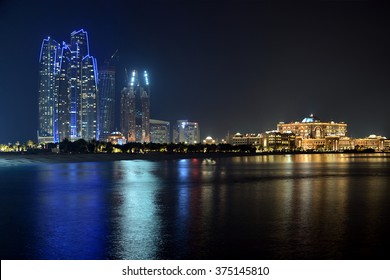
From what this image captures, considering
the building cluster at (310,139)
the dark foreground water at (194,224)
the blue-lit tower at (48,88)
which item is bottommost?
the dark foreground water at (194,224)

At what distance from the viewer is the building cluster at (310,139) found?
17262 centimetres

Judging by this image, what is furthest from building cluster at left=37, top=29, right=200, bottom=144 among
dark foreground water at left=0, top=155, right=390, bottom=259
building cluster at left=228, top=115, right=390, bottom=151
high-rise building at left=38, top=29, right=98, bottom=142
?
dark foreground water at left=0, top=155, right=390, bottom=259

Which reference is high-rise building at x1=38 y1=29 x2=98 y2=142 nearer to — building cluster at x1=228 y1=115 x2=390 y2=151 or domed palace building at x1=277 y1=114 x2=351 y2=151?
building cluster at x1=228 y1=115 x2=390 y2=151

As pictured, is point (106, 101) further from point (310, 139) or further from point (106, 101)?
point (310, 139)

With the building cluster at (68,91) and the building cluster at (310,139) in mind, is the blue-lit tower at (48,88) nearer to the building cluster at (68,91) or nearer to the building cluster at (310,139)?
the building cluster at (68,91)

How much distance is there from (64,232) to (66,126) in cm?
14773

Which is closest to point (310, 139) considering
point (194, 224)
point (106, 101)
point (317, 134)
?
point (317, 134)

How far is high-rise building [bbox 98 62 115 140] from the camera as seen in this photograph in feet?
589

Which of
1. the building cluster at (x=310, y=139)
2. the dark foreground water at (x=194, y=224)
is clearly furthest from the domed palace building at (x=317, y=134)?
the dark foreground water at (x=194, y=224)

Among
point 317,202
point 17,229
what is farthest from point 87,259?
point 317,202

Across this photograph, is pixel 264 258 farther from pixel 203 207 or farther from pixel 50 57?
pixel 50 57

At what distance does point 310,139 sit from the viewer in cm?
17938

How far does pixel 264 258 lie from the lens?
862 centimetres

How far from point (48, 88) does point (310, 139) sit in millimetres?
95218
